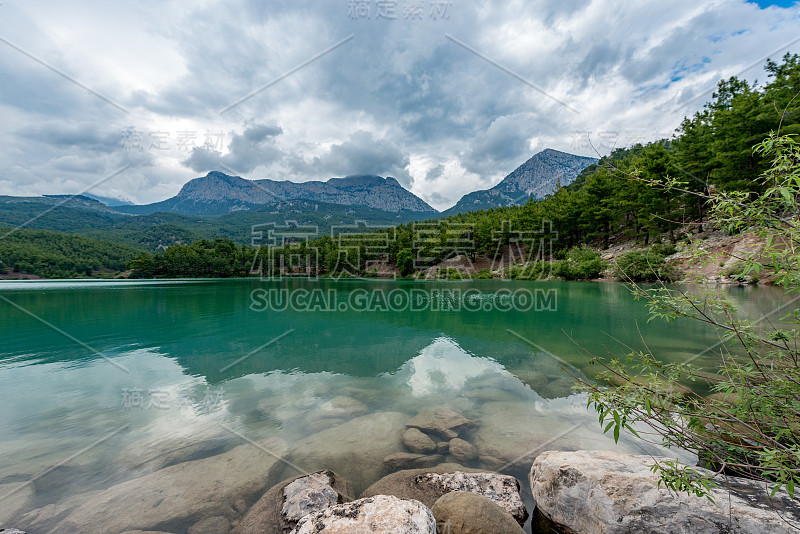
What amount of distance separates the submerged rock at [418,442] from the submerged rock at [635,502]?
2720 mm

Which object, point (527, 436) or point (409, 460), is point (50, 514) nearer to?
A: point (409, 460)

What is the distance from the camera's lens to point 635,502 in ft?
13.4

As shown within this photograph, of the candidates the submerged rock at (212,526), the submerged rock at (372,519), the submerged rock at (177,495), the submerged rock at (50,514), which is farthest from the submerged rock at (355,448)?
the submerged rock at (50,514)

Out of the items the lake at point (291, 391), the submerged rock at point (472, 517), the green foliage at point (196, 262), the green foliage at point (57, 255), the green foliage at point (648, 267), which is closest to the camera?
the submerged rock at point (472, 517)

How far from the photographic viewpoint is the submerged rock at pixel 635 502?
363 centimetres

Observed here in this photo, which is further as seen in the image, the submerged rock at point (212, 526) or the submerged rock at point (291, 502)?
the submerged rock at point (212, 526)

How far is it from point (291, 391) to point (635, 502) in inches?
403

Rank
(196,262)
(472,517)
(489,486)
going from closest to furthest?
(472,517) → (489,486) → (196,262)

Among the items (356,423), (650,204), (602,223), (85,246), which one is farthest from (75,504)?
(85,246)

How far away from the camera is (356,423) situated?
883 centimetres

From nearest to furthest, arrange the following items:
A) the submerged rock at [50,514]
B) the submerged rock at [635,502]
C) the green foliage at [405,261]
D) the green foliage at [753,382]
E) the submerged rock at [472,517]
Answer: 1. the green foliage at [753,382]
2. the submerged rock at [635,502]
3. the submerged rock at [472,517]
4. the submerged rock at [50,514]
5. the green foliage at [405,261]

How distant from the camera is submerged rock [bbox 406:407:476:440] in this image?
8.14m

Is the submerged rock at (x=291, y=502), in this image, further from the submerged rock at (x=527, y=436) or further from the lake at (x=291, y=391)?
the submerged rock at (x=527, y=436)

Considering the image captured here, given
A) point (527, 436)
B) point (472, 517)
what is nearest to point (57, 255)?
point (527, 436)
